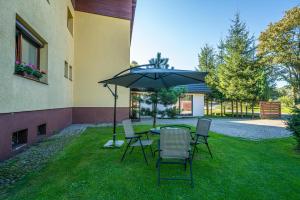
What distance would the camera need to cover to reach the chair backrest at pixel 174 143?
11.2 ft

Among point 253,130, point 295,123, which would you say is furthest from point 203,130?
point 253,130

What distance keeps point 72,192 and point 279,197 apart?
10.8ft

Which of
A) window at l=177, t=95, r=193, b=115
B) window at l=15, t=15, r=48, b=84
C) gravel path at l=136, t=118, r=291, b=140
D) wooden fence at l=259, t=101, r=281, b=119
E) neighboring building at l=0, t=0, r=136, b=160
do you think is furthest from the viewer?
window at l=177, t=95, r=193, b=115

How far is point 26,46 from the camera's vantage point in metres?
5.96

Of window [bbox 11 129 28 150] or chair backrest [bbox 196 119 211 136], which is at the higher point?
chair backrest [bbox 196 119 211 136]

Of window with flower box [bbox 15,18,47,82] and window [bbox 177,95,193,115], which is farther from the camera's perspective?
window [bbox 177,95,193,115]

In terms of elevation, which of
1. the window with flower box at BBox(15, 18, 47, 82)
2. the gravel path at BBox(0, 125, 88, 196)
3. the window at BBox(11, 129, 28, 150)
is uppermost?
the window with flower box at BBox(15, 18, 47, 82)

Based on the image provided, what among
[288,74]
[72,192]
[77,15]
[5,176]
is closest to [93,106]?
[77,15]

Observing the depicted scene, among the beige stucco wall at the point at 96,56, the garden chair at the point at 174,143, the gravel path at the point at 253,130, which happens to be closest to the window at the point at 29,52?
the garden chair at the point at 174,143

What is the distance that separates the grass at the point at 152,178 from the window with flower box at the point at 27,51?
8.46 feet

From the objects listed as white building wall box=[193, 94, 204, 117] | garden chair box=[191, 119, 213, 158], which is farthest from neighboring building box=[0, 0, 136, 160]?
white building wall box=[193, 94, 204, 117]

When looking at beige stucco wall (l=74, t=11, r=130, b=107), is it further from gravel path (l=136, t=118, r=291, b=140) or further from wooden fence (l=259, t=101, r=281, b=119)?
wooden fence (l=259, t=101, r=281, b=119)

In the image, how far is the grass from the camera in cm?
293

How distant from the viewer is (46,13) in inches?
265
